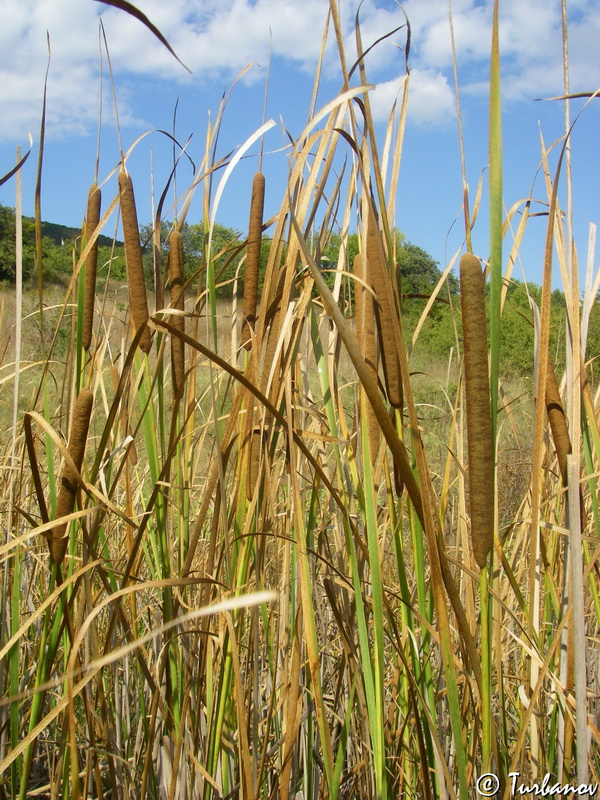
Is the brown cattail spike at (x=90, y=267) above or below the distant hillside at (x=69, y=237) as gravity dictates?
below

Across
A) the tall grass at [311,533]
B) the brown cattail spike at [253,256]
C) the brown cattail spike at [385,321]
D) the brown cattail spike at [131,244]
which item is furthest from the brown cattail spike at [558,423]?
the brown cattail spike at [131,244]

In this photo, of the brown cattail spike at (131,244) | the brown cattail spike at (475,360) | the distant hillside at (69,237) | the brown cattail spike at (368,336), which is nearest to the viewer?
the brown cattail spike at (475,360)

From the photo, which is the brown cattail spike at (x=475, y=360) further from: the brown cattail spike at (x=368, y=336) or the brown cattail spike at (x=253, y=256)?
the brown cattail spike at (x=253, y=256)

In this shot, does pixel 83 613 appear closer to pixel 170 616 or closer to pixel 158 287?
pixel 170 616

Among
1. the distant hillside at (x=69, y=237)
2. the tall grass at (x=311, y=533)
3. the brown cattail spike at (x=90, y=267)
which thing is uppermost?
the distant hillside at (x=69, y=237)

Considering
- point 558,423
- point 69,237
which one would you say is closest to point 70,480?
point 558,423

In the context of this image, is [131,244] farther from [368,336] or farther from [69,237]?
[69,237]

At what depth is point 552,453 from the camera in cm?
99

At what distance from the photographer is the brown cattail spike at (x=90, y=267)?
72 centimetres

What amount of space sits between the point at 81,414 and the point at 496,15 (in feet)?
1.35

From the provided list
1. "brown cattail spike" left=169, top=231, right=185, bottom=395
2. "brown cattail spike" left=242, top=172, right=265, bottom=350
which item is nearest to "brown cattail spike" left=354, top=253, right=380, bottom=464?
"brown cattail spike" left=242, top=172, right=265, bottom=350

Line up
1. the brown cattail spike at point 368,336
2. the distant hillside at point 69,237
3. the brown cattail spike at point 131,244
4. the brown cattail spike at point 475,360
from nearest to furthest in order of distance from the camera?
the brown cattail spike at point 475,360, the brown cattail spike at point 368,336, the brown cattail spike at point 131,244, the distant hillside at point 69,237

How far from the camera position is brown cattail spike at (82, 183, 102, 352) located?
723 mm

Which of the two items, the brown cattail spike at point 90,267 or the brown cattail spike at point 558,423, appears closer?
the brown cattail spike at point 558,423
